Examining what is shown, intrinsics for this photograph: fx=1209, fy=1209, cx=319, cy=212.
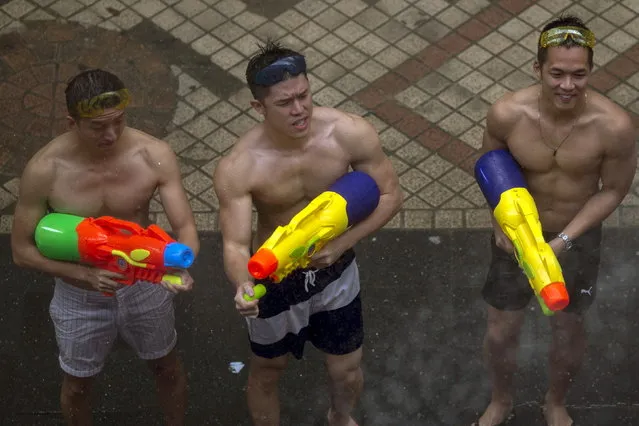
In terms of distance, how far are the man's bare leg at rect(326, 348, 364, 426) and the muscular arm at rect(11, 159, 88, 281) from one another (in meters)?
1.29

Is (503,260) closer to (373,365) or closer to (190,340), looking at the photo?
(373,365)

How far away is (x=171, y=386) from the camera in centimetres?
600

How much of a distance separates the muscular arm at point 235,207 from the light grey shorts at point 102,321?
43 cm

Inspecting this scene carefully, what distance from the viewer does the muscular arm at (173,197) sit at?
17.8 feet

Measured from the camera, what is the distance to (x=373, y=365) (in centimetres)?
657

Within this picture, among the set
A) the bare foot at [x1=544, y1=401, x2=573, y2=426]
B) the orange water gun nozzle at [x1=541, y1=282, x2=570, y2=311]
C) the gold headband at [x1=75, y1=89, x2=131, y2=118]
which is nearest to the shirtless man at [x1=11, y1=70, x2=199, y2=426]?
the gold headband at [x1=75, y1=89, x2=131, y2=118]

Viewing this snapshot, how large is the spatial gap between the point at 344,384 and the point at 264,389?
39cm

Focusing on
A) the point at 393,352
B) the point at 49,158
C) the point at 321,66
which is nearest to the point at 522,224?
the point at 393,352

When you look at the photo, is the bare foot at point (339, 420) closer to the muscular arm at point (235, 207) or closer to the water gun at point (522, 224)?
the muscular arm at point (235, 207)

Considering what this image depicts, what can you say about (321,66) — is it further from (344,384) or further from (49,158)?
(49,158)

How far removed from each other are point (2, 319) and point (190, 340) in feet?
3.60

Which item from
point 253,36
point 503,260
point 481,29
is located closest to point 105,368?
point 503,260

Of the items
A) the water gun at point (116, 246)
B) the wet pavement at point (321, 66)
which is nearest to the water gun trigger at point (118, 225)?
the water gun at point (116, 246)

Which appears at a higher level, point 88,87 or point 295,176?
point 88,87
